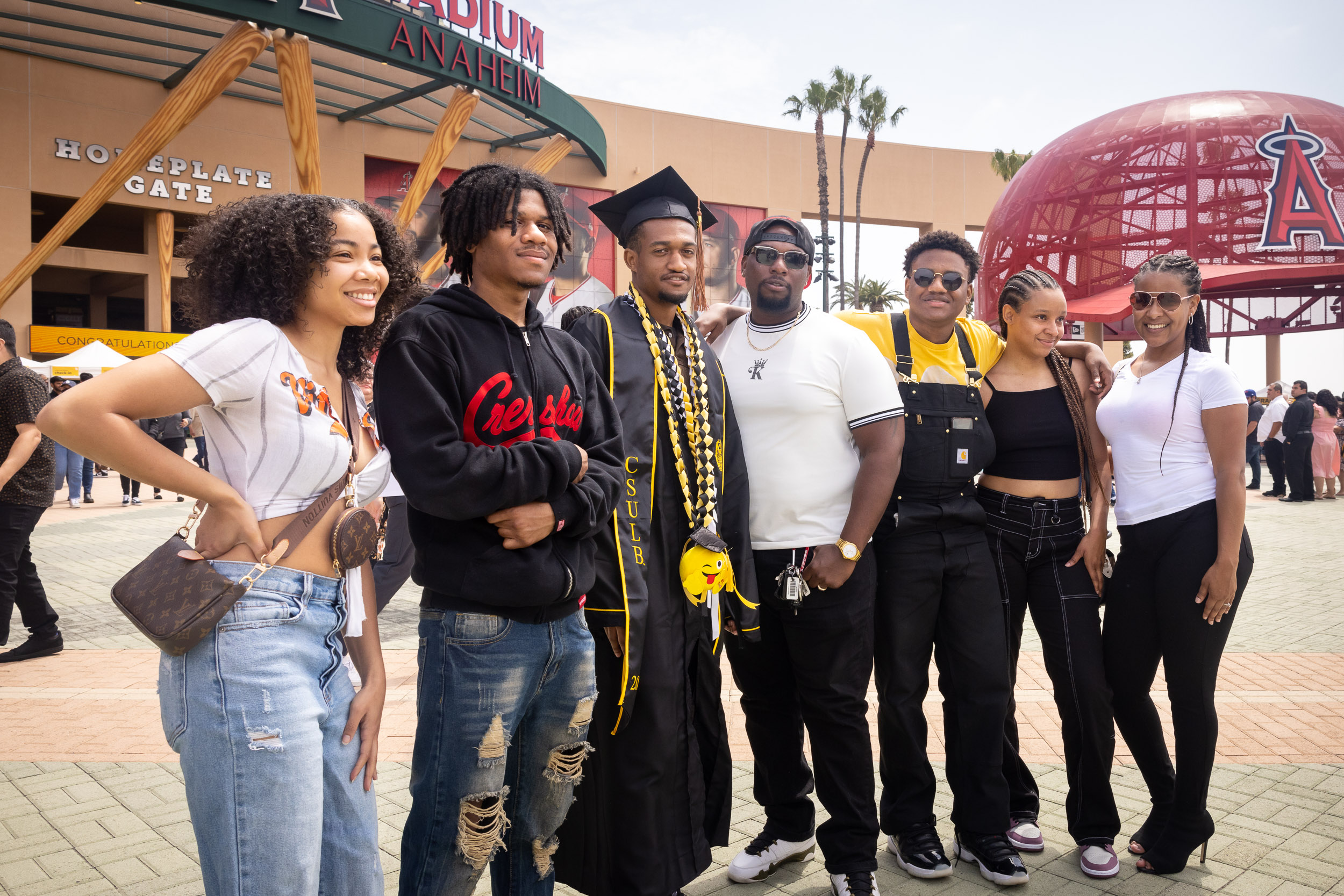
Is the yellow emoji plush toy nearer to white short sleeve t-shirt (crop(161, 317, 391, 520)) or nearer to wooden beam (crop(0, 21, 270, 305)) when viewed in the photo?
white short sleeve t-shirt (crop(161, 317, 391, 520))

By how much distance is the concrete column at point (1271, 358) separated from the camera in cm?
3066

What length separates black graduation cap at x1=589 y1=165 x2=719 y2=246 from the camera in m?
3.07

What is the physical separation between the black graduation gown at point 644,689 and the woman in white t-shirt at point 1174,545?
1607 mm

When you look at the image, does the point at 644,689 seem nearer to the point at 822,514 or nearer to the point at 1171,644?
the point at 822,514

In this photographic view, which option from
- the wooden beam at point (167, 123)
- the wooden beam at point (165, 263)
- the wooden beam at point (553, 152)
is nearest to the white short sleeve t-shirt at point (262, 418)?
the wooden beam at point (167, 123)

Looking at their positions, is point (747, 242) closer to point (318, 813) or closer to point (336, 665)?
point (336, 665)

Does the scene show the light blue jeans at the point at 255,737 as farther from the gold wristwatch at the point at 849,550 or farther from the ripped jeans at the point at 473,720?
the gold wristwatch at the point at 849,550

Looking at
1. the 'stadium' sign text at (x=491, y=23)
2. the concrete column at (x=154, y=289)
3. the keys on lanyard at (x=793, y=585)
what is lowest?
the keys on lanyard at (x=793, y=585)

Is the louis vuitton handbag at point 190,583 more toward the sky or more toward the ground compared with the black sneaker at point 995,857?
more toward the sky

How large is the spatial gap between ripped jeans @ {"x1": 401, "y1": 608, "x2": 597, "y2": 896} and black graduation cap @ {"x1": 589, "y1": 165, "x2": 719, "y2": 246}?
56.3 inches

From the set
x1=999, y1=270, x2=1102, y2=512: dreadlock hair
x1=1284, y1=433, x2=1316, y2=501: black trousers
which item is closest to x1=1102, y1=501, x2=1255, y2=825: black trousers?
x1=999, y1=270, x2=1102, y2=512: dreadlock hair

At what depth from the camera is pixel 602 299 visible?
116 feet

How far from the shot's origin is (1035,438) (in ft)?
11.7

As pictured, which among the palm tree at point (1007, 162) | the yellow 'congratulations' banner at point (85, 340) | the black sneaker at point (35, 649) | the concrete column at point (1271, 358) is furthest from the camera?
the palm tree at point (1007, 162)
